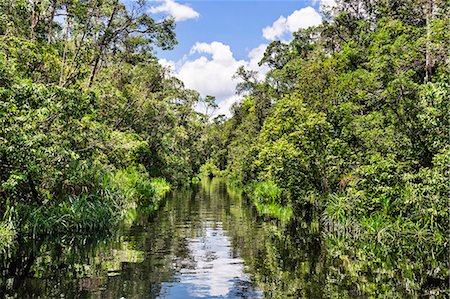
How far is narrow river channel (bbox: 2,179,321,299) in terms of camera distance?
9844 mm

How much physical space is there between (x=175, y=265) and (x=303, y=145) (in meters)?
10.5

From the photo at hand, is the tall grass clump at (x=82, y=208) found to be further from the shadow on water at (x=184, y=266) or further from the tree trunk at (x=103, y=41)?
the tree trunk at (x=103, y=41)

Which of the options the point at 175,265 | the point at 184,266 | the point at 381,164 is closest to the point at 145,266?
the point at 175,265

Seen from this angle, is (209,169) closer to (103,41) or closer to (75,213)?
(103,41)

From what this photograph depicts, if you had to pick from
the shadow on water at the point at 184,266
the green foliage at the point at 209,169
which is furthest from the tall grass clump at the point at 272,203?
the green foliage at the point at 209,169

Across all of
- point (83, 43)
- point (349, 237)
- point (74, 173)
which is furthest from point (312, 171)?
point (83, 43)

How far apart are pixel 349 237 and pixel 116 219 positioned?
1071 cm

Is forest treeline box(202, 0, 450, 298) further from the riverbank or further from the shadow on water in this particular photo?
the riverbank

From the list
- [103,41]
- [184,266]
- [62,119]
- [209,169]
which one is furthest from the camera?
[209,169]

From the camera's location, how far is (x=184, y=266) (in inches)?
495

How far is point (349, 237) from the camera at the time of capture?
16188mm

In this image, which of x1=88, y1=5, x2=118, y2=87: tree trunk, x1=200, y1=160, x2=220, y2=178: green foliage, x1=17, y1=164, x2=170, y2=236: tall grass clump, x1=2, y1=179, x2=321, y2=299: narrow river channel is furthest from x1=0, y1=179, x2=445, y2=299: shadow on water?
x1=200, y1=160, x2=220, y2=178: green foliage

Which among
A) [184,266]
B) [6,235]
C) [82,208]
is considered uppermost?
[82,208]

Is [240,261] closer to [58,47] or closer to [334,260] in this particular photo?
[334,260]
